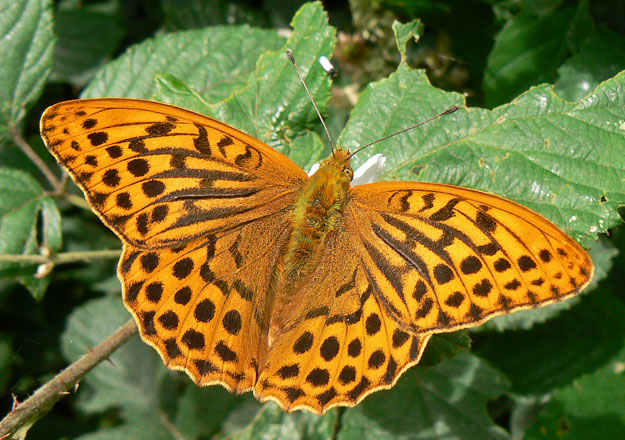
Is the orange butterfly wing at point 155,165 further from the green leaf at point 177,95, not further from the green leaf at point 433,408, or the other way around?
the green leaf at point 433,408

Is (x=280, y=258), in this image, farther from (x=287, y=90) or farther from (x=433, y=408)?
(x=433, y=408)

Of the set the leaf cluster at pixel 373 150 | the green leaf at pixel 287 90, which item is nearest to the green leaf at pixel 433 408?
the leaf cluster at pixel 373 150

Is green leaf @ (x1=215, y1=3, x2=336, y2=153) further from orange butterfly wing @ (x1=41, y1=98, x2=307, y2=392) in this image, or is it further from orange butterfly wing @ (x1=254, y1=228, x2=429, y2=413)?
orange butterfly wing @ (x1=254, y1=228, x2=429, y2=413)

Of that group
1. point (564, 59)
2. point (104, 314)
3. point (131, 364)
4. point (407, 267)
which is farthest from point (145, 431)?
point (564, 59)

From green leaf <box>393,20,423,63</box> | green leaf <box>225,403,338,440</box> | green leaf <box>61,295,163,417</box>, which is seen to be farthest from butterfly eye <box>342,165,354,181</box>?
green leaf <box>61,295,163,417</box>

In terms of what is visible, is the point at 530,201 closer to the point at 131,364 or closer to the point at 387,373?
the point at 387,373

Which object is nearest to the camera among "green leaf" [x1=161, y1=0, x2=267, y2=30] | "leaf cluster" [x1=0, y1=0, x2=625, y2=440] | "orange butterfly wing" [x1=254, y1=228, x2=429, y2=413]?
"orange butterfly wing" [x1=254, y1=228, x2=429, y2=413]
